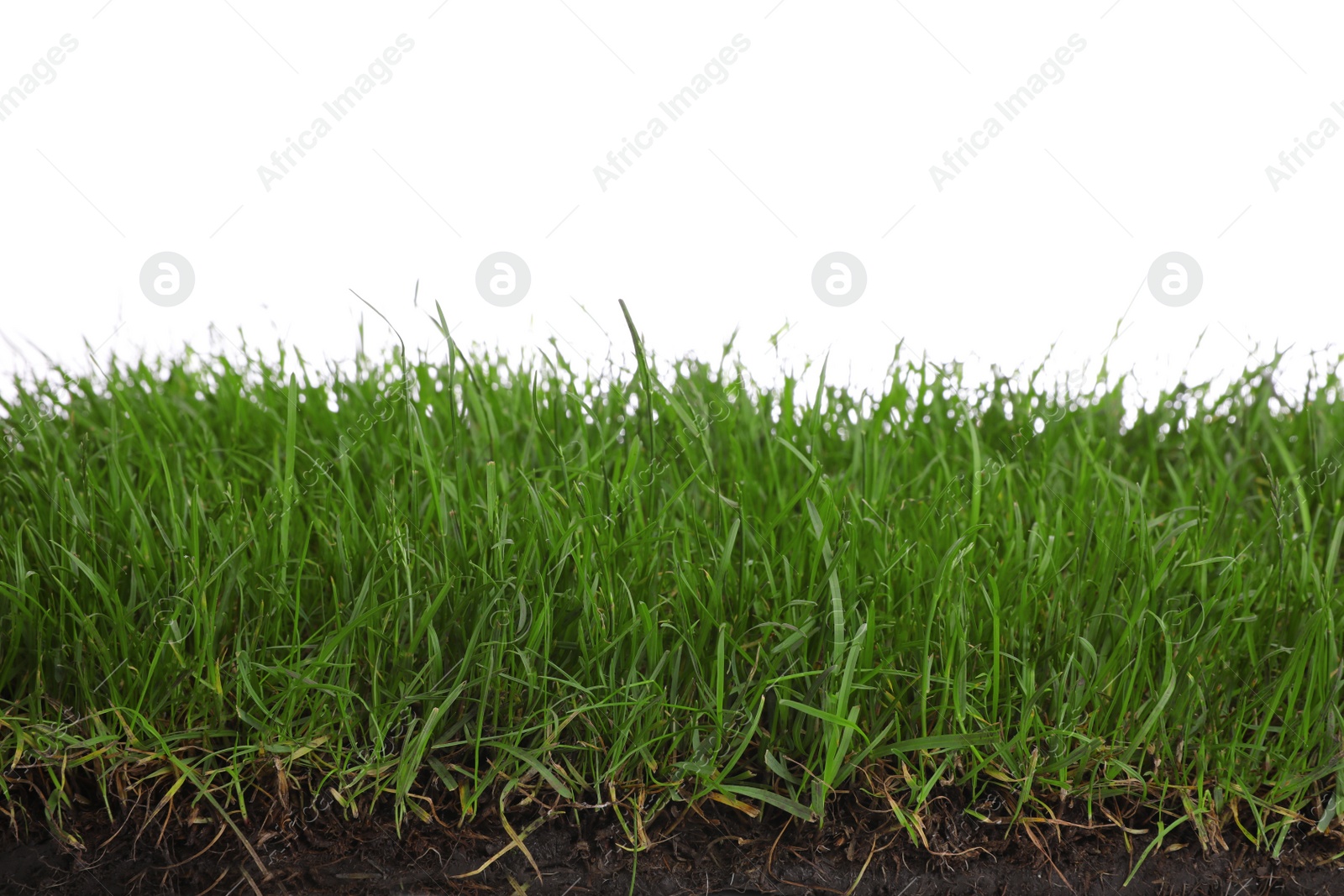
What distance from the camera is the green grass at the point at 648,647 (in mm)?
1252

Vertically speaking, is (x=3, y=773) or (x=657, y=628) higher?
(x=657, y=628)

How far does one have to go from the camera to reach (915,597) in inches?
54.9

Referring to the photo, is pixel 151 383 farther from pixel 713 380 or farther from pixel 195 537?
pixel 713 380

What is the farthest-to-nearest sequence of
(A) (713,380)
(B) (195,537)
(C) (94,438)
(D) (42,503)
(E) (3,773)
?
(A) (713,380), (C) (94,438), (D) (42,503), (B) (195,537), (E) (3,773)

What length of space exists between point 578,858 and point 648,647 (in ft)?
0.89

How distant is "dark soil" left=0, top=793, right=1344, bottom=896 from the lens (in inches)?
48.1

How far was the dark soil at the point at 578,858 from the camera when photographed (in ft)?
4.01

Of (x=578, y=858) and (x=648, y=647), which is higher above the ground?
(x=648, y=647)

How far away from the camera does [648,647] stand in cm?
129

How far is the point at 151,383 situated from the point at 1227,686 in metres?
1.95

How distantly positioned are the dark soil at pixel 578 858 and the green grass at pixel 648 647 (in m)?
0.04

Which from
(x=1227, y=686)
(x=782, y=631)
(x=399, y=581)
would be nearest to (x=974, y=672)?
(x=782, y=631)

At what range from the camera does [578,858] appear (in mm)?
1229

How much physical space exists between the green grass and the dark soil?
4 cm
